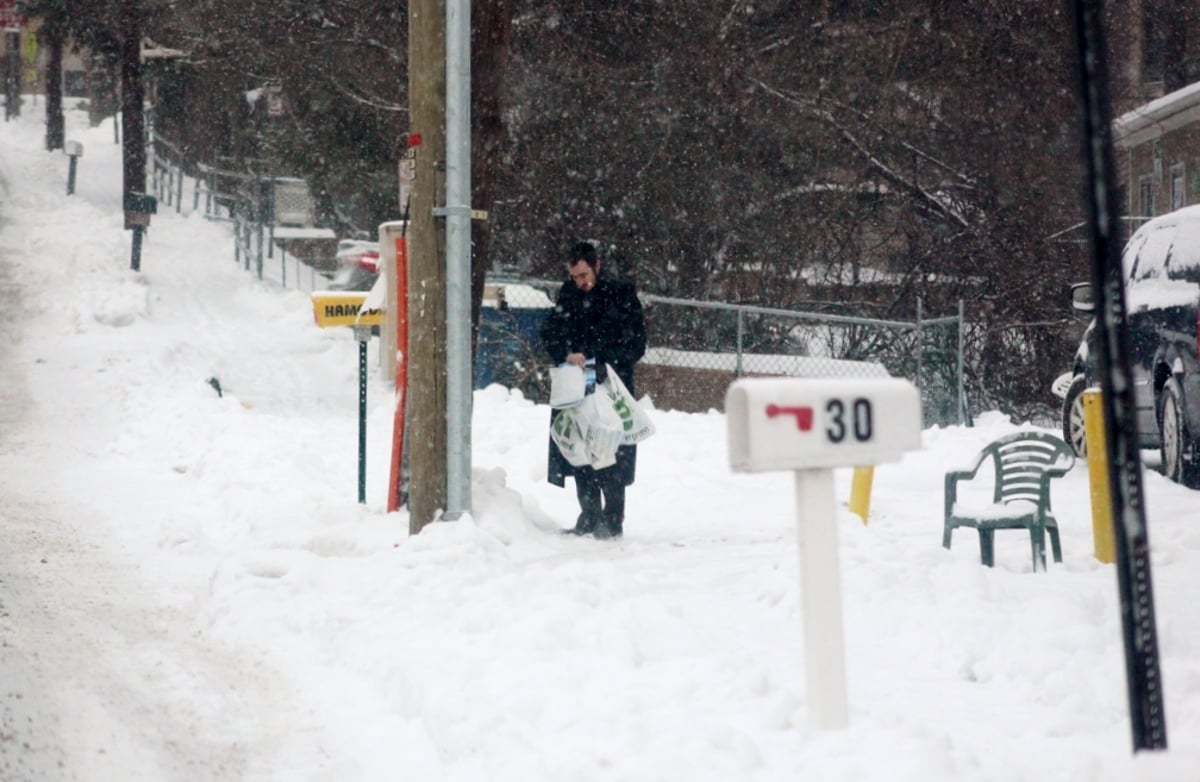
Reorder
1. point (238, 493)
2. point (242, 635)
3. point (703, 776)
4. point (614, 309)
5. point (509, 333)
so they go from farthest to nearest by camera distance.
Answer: point (509, 333), point (238, 493), point (614, 309), point (242, 635), point (703, 776)

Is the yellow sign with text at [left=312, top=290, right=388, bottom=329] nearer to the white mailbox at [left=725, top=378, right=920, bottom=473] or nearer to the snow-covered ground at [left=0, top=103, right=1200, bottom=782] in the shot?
the snow-covered ground at [left=0, top=103, right=1200, bottom=782]

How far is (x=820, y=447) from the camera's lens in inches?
157

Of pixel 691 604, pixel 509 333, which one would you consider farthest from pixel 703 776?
pixel 509 333

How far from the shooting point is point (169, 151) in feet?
101

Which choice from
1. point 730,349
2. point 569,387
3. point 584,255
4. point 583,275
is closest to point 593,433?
point 569,387

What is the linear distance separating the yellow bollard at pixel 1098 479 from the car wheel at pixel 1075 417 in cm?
534

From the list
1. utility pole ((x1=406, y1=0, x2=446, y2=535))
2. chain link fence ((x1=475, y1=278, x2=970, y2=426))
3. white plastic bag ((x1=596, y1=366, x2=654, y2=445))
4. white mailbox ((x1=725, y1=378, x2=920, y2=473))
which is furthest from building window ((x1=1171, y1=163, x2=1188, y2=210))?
white mailbox ((x1=725, y1=378, x2=920, y2=473))

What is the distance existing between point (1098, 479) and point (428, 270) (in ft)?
11.7

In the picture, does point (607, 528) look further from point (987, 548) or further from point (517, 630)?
point (517, 630)

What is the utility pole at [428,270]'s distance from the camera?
7.93 meters

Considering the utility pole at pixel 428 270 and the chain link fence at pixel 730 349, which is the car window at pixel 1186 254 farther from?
the utility pole at pixel 428 270

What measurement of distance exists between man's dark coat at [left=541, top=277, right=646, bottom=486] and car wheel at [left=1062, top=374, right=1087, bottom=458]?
5536 millimetres

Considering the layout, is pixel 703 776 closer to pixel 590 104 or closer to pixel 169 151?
pixel 590 104

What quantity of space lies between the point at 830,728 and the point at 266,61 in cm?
1744
